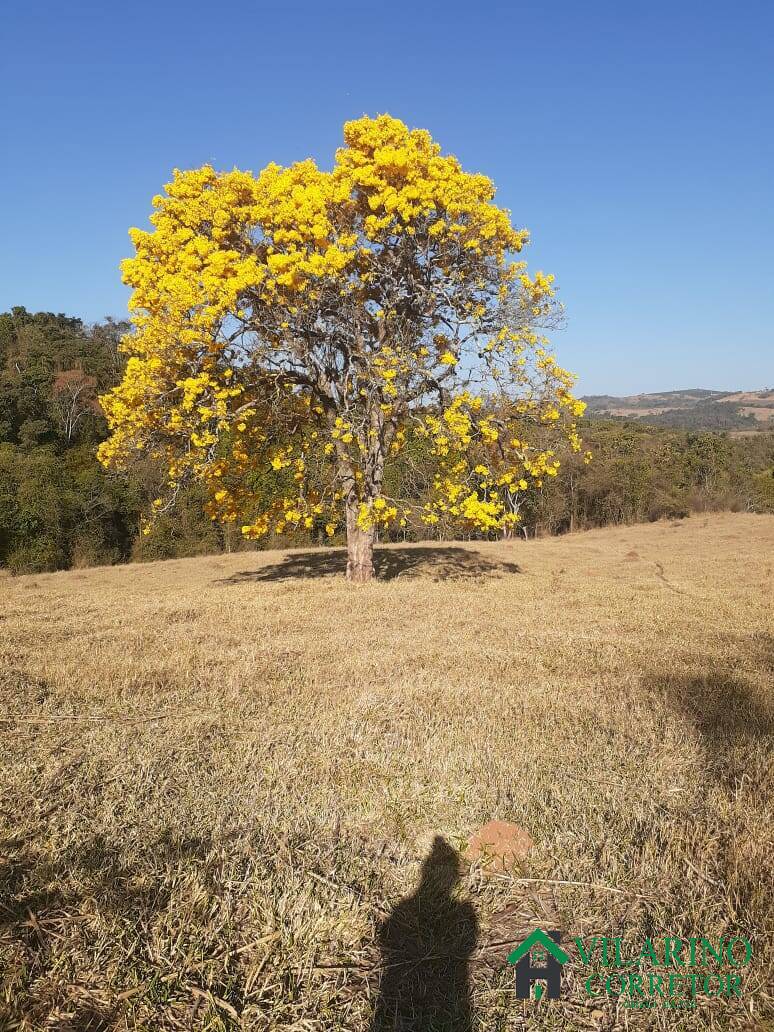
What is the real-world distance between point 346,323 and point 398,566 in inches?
353

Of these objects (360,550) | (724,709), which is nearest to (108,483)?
(360,550)

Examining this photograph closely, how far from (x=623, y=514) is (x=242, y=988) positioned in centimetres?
6275

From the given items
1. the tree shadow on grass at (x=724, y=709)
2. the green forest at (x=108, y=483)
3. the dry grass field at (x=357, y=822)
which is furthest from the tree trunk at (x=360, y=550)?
the green forest at (x=108, y=483)

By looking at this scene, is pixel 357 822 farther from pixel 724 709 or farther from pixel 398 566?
pixel 398 566

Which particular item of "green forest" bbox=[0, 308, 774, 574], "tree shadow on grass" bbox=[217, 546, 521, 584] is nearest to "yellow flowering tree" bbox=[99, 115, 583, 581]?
"tree shadow on grass" bbox=[217, 546, 521, 584]

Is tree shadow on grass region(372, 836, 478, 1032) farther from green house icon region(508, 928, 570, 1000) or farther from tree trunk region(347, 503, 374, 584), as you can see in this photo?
tree trunk region(347, 503, 374, 584)

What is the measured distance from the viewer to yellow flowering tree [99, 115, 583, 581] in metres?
13.1

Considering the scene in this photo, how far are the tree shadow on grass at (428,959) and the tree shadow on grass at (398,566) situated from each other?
46.3 feet

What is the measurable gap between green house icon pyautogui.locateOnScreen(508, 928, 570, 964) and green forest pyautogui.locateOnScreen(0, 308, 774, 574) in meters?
33.0

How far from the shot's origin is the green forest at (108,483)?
141 ft

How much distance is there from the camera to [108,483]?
155ft

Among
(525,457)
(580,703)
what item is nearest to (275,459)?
(525,457)

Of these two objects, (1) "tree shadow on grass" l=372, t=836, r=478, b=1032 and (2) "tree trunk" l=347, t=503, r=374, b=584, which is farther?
(2) "tree trunk" l=347, t=503, r=374, b=584

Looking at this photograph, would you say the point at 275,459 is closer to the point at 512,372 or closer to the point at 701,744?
the point at 512,372
